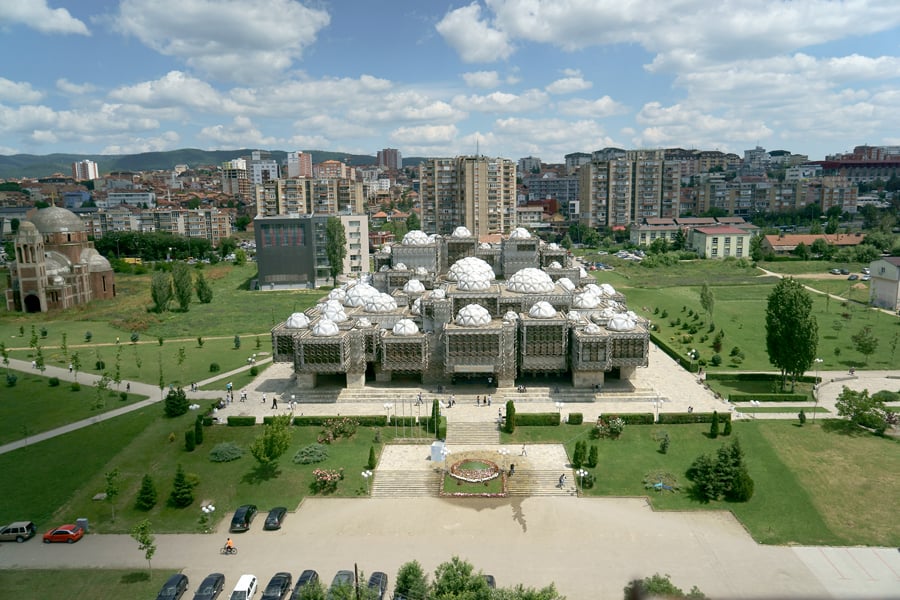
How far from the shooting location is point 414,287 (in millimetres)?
65875

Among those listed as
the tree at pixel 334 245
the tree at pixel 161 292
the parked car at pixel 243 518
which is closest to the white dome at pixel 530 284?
the parked car at pixel 243 518

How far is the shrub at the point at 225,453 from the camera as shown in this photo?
144 feet

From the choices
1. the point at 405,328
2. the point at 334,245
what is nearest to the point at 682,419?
the point at 405,328

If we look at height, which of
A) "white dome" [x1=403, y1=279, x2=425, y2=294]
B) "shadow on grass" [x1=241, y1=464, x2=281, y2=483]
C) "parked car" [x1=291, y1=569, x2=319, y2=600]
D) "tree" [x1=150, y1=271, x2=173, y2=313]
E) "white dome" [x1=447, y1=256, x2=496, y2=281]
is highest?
"white dome" [x1=447, y1=256, x2=496, y2=281]

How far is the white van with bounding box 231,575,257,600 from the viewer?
28906 millimetres

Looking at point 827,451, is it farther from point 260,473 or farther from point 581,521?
point 260,473

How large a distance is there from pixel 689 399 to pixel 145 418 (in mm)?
43947

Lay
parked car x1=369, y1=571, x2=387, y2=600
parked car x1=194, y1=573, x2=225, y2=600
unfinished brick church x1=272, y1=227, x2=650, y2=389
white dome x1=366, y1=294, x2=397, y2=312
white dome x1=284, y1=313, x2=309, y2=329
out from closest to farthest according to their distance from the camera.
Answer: parked car x1=369, y1=571, x2=387, y2=600 < parked car x1=194, y1=573, x2=225, y2=600 < unfinished brick church x1=272, y1=227, x2=650, y2=389 < white dome x1=284, y1=313, x2=309, y2=329 < white dome x1=366, y1=294, x2=397, y2=312

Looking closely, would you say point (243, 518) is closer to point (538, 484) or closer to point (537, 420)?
Answer: point (538, 484)

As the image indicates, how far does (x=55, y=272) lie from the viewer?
294ft

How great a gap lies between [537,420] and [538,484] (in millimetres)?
7704

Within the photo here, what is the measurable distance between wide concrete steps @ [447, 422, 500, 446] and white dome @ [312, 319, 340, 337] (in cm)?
1274

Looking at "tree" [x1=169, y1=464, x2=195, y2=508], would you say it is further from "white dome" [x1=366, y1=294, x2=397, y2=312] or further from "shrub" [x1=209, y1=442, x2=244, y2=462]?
"white dome" [x1=366, y1=294, x2=397, y2=312]

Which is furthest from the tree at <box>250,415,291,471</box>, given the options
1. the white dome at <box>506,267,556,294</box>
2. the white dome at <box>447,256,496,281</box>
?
the white dome at <box>506,267,556,294</box>
